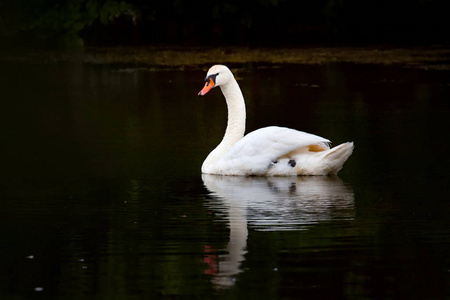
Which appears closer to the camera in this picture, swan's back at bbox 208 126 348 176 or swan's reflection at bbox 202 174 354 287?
swan's reflection at bbox 202 174 354 287

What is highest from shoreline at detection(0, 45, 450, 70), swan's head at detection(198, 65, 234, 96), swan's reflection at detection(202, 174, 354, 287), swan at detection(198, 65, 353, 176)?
swan's head at detection(198, 65, 234, 96)

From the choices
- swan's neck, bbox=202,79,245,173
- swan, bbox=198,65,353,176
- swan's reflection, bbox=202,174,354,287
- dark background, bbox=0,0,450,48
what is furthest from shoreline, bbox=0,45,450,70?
swan's reflection, bbox=202,174,354,287

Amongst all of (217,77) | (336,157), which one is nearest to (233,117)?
(217,77)

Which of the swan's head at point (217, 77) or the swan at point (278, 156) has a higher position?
the swan's head at point (217, 77)

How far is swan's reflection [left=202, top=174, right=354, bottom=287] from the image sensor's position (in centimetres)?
711

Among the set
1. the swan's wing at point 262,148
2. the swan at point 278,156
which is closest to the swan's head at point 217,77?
the swan at point 278,156

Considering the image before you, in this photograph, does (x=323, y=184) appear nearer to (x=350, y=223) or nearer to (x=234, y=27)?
(x=350, y=223)

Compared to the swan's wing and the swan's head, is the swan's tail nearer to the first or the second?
the swan's wing

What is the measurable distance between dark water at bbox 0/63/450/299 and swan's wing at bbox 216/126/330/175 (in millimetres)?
163

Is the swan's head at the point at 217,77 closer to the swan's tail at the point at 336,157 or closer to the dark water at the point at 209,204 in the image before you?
the dark water at the point at 209,204

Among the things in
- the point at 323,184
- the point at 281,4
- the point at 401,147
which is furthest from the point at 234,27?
the point at 323,184

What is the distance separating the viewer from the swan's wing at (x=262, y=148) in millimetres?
9898

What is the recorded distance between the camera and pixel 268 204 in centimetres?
868

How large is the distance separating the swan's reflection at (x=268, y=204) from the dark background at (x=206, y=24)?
15079mm
